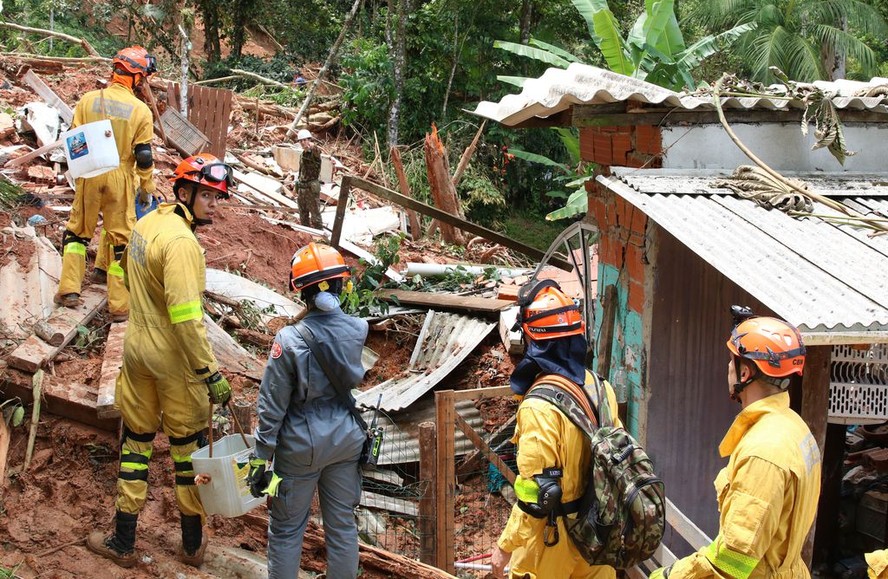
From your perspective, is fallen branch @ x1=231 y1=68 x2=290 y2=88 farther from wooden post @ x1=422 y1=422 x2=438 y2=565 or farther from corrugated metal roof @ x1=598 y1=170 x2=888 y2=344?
corrugated metal roof @ x1=598 y1=170 x2=888 y2=344

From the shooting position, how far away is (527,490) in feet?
11.9

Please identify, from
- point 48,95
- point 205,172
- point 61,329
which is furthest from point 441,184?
point 205,172

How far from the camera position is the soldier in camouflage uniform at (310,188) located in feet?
41.2

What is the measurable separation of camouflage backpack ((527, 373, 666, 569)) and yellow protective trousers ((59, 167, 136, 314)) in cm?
452

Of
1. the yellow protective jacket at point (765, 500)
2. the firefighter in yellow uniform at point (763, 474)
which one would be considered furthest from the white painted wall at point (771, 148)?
the yellow protective jacket at point (765, 500)

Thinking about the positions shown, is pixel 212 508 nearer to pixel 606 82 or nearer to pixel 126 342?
pixel 126 342

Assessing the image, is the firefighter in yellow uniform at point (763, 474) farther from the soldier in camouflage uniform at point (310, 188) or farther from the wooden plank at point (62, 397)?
the soldier in camouflage uniform at point (310, 188)

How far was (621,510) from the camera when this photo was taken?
3.62 meters

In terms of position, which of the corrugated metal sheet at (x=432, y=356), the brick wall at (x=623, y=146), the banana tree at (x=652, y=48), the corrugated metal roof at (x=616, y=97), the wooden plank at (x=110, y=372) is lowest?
the corrugated metal sheet at (x=432, y=356)

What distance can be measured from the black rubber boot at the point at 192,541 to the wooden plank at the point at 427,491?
1.52 metres

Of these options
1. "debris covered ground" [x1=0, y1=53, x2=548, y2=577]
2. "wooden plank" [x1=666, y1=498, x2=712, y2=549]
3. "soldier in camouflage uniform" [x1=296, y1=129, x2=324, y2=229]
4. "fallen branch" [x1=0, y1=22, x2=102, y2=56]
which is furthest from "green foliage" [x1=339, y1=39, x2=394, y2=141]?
"wooden plank" [x1=666, y1=498, x2=712, y2=549]

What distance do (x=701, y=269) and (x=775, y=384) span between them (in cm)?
246

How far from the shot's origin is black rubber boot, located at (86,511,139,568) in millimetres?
5082

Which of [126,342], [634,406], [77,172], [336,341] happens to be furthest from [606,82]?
[77,172]
